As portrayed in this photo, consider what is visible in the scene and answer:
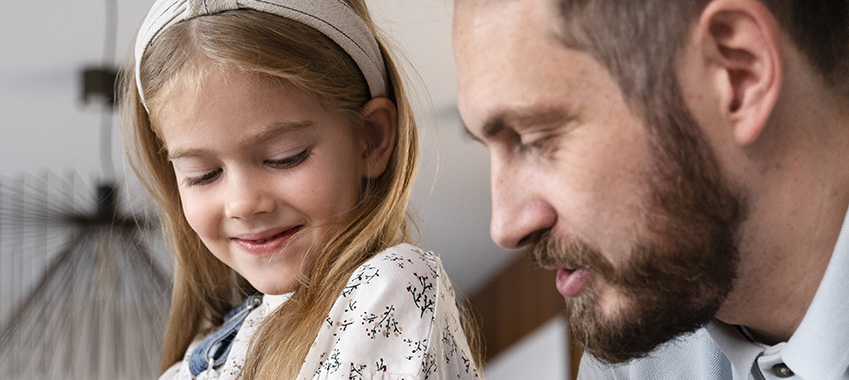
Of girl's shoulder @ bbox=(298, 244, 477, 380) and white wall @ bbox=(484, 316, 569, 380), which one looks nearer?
girl's shoulder @ bbox=(298, 244, 477, 380)

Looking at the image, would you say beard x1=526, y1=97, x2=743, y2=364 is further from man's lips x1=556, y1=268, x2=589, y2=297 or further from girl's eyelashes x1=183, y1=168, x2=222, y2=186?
girl's eyelashes x1=183, y1=168, x2=222, y2=186

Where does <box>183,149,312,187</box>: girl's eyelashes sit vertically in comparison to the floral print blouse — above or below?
above

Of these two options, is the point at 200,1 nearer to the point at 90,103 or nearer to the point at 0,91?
the point at 90,103

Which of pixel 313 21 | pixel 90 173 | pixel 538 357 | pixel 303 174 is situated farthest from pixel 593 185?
pixel 538 357

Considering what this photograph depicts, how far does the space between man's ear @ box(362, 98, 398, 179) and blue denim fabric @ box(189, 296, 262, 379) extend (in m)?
0.39

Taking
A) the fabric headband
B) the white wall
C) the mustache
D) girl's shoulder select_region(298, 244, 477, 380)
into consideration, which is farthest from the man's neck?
the white wall

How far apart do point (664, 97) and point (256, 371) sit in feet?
2.32

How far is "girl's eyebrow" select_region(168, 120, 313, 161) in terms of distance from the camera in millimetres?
1124

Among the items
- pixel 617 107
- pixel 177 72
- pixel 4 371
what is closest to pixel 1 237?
pixel 177 72

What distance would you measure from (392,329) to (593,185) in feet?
1.20

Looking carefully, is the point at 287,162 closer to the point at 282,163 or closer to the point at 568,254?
the point at 282,163

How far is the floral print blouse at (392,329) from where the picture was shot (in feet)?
3.28

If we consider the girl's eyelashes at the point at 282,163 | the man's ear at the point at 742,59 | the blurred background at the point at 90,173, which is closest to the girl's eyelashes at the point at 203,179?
the girl's eyelashes at the point at 282,163

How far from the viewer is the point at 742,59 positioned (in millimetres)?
745
